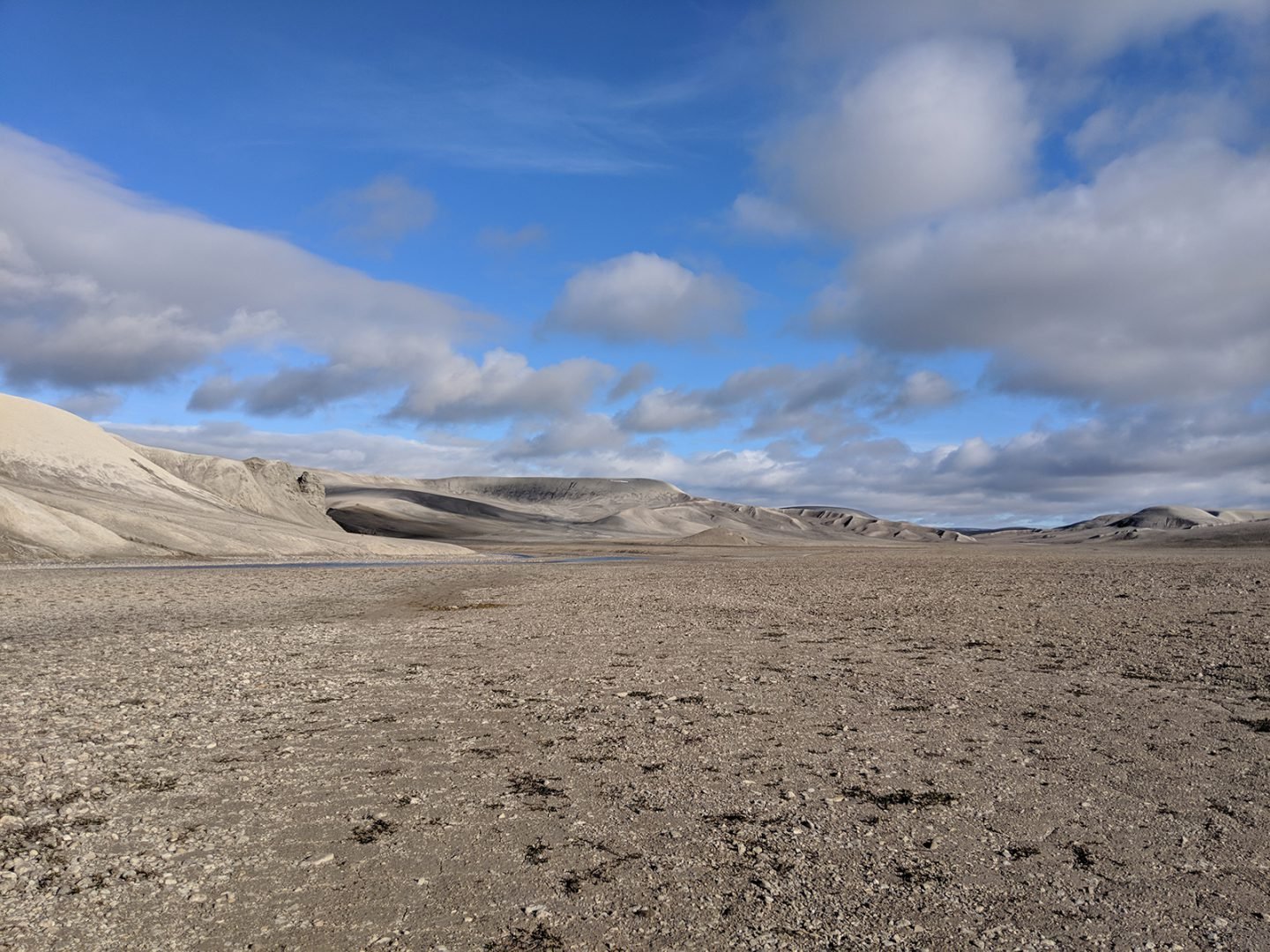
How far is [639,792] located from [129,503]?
56.9m

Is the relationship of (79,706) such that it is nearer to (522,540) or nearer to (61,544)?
(61,544)

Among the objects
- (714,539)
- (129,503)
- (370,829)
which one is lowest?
(370,829)

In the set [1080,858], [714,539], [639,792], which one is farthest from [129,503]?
[1080,858]

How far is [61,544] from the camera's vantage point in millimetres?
41781

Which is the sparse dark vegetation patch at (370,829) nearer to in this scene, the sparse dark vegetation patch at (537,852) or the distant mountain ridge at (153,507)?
the sparse dark vegetation patch at (537,852)

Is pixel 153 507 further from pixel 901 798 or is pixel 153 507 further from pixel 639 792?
pixel 901 798

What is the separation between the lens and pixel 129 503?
54.6 metres

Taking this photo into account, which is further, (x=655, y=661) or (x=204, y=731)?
(x=655, y=661)

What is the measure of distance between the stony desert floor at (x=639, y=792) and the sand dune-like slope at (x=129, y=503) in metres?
32.0

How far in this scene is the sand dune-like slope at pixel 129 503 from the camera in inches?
1693

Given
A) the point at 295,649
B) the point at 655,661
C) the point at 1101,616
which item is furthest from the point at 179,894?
the point at 1101,616

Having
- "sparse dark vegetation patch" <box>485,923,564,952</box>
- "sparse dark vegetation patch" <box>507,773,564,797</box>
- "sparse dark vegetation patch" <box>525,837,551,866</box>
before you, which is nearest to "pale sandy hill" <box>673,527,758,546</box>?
"sparse dark vegetation patch" <box>507,773,564,797</box>

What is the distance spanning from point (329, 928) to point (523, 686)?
6.49 m

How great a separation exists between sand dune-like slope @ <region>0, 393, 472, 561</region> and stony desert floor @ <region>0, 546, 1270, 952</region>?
3205 cm
